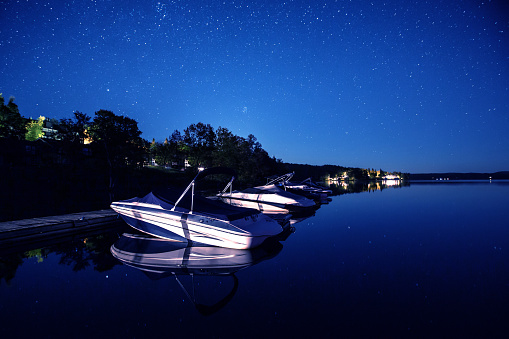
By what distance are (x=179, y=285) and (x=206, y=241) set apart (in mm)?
2734

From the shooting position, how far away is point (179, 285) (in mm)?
5645

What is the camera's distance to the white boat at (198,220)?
7.91 meters

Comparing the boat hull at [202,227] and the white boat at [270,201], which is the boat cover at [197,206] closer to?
the boat hull at [202,227]

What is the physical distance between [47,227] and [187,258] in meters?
6.79

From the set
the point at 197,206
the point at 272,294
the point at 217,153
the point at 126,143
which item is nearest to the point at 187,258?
the point at 197,206

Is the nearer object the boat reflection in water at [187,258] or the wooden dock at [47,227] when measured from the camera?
the boat reflection in water at [187,258]

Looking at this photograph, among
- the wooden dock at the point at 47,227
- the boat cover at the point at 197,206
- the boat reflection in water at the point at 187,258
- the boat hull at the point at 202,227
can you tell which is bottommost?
the boat reflection in water at the point at 187,258

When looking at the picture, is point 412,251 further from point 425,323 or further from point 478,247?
point 425,323

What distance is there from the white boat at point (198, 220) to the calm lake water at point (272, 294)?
86 cm

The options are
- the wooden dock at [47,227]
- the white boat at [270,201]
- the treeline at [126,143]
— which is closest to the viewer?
the wooden dock at [47,227]

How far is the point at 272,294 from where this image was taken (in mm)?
5266

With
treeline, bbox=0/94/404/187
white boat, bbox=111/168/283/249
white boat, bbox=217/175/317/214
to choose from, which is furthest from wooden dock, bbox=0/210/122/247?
treeline, bbox=0/94/404/187

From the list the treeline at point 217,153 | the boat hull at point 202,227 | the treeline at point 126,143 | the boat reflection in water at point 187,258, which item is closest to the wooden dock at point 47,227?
the boat reflection in water at point 187,258

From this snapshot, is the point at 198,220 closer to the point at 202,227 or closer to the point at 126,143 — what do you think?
the point at 202,227
